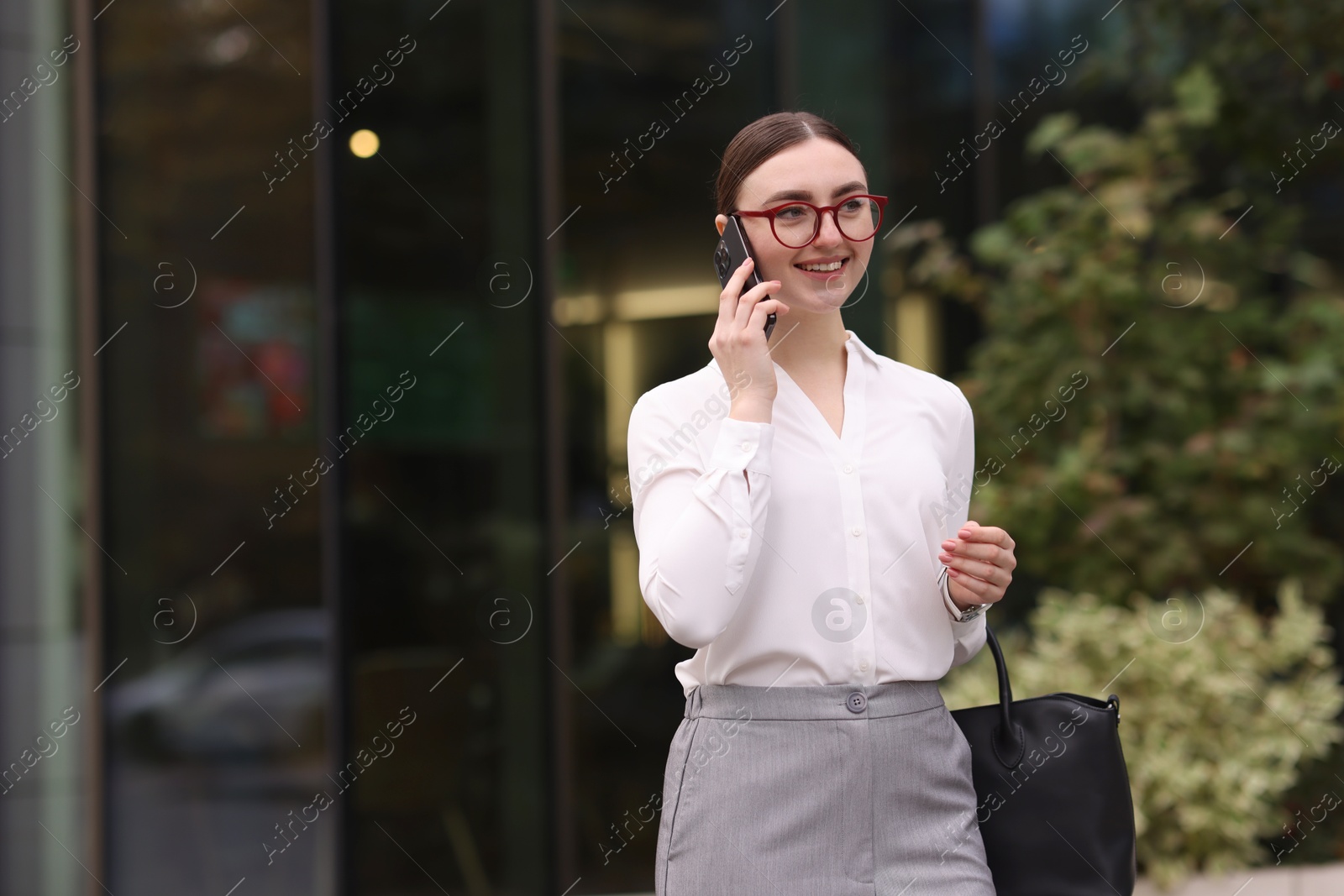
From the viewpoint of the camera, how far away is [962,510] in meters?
1.95

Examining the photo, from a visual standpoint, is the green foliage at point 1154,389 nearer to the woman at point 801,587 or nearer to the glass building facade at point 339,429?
the glass building facade at point 339,429

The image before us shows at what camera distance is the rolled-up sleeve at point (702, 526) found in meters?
1.63

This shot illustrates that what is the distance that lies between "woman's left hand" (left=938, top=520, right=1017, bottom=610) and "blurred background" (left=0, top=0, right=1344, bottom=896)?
2703mm

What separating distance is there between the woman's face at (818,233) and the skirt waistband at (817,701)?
56 centimetres

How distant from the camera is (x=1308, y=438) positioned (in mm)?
4922

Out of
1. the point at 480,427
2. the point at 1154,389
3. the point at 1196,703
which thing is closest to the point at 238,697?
the point at 480,427

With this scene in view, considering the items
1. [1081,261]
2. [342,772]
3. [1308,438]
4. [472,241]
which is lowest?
[342,772]

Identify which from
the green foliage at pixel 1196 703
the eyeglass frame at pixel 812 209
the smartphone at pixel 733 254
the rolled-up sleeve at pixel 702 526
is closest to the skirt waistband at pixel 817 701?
the rolled-up sleeve at pixel 702 526

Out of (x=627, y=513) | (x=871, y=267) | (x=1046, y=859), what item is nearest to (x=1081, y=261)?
(x=871, y=267)

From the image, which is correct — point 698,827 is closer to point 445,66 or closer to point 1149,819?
point 1149,819

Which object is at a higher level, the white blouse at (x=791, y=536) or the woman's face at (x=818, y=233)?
the woman's face at (x=818, y=233)

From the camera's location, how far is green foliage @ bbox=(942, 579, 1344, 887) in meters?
4.12

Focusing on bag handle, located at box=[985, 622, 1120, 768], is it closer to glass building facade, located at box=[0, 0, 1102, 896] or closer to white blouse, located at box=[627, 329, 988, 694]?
white blouse, located at box=[627, 329, 988, 694]

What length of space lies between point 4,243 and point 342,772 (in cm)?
233
